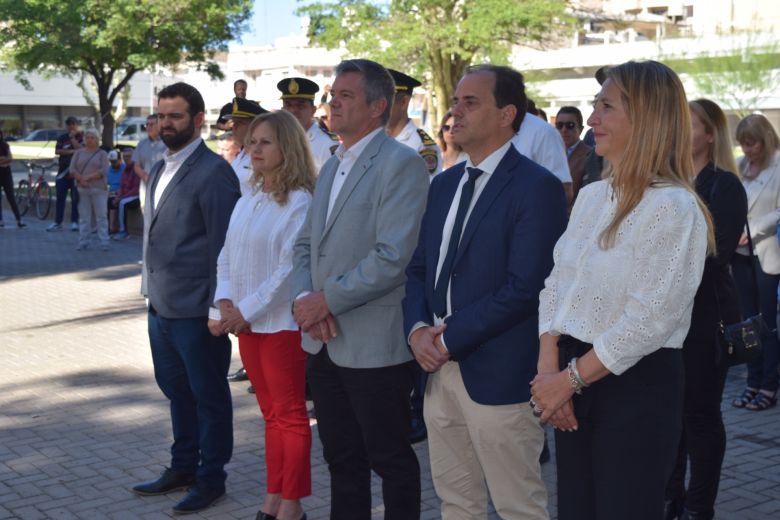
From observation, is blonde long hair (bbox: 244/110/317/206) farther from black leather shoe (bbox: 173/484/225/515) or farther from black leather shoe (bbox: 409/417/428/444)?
black leather shoe (bbox: 409/417/428/444)

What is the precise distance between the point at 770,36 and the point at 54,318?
53138mm

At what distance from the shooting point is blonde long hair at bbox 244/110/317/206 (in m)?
4.77

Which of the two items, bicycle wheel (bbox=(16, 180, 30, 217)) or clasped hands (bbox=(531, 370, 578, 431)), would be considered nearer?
clasped hands (bbox=(531, 370, 578, 431))

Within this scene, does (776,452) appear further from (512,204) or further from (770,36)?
(770,36)

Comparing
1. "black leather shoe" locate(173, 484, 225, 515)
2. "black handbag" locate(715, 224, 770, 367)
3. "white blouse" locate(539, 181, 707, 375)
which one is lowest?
"black leather shoe" locate(173, 484, 225, 515)

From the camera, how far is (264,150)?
4.77m

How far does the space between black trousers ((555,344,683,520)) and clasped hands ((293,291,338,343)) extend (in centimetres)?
136

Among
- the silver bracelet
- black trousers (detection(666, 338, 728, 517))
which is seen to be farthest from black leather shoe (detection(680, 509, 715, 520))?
the silver bracelet

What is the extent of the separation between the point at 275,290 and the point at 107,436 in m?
2.47

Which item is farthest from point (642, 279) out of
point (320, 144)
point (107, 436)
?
point (320, 144)

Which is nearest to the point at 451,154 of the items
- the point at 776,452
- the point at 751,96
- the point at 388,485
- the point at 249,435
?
the point at 249,435

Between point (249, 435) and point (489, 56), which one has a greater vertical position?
point (489, 56)

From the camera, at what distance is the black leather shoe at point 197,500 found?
5.12 metres

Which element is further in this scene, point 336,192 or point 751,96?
point 751,96
